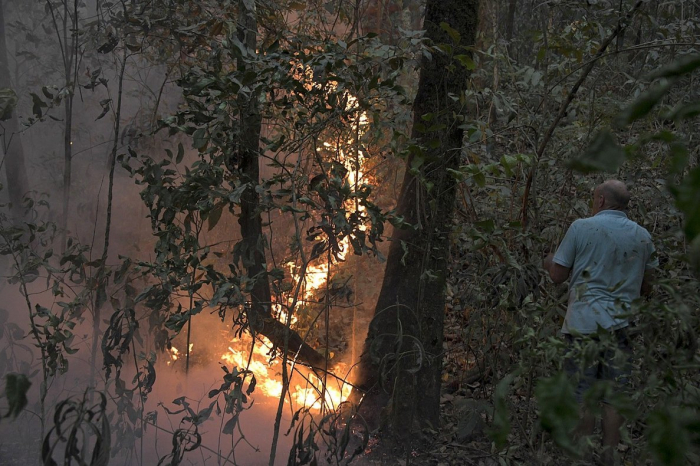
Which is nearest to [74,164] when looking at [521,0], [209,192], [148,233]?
[148,233]

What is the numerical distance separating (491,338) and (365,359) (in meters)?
1.03

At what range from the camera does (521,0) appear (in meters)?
10.9

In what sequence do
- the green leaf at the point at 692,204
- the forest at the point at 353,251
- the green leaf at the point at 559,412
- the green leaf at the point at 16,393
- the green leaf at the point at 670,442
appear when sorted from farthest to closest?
the forest at the point at 353,251 → the green leaf at the point at 16,393 → the green leaf at the point at 559,412 → the green leaf at the point at 670,442 → the green leaf at the point at 692,204

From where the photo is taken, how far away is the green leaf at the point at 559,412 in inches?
41.4

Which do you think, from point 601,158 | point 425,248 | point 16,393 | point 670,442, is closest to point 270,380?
point 425,248

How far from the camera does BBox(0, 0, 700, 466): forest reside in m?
2.53

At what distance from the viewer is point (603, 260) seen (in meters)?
3.79

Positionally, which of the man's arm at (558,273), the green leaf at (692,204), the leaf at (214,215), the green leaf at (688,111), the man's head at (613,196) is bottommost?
the green leaf at (692,204)

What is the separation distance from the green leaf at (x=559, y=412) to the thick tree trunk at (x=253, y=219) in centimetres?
209

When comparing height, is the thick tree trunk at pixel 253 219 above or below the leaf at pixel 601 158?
above

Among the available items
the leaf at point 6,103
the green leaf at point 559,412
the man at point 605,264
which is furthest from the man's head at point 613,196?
the leaf at point 6,103

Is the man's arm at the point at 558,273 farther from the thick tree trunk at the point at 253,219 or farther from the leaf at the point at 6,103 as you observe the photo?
the leaf at the point at 6,103

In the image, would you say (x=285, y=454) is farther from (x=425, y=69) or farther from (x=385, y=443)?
(x=425, y=69)

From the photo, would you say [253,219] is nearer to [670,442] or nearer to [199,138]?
[199,138]
